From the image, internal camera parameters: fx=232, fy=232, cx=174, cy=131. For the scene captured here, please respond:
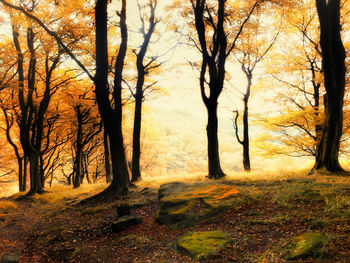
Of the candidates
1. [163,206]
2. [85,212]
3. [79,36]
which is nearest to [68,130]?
[79,36]

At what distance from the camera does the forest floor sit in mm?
3982

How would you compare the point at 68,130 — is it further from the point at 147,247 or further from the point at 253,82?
the point at 147,247

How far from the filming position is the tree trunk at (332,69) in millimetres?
8633

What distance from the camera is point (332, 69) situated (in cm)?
884

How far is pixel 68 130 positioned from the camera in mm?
22484

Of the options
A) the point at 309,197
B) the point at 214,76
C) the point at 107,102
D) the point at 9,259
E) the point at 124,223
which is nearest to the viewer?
the point at 9,259

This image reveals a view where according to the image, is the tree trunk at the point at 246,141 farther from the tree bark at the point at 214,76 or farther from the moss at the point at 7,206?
the moss at the point at 7,206

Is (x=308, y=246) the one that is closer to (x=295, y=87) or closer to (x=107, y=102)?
(x=107, y=102)

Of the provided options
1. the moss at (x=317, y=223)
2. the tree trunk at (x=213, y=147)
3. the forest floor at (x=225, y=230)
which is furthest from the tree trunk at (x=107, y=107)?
the moss at (x=317, y=223)

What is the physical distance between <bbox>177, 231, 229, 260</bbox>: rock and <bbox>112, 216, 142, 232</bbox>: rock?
197 cm

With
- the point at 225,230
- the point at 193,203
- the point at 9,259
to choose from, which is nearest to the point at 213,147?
the point at 193,203

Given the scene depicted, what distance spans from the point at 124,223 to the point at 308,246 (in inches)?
178

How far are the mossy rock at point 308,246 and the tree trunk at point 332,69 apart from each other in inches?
258

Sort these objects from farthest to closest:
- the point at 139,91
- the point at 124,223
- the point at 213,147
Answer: the point at 139,91 → the point at 213,147 → the point at 124,223
